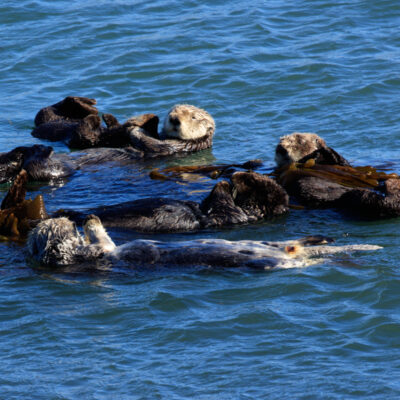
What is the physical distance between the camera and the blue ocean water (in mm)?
3848

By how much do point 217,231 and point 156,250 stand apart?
917mm

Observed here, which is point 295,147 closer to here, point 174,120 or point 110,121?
point 174,120

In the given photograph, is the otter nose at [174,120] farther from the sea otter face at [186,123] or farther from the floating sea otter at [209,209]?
the floating sea otter at [209,209]

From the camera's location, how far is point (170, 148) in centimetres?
841

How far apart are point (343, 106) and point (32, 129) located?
4085 millimetres

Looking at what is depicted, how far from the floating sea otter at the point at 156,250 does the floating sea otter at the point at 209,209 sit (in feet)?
1.72

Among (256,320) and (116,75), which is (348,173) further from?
(116,75)

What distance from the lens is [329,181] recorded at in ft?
21.3

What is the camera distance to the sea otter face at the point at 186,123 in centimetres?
840

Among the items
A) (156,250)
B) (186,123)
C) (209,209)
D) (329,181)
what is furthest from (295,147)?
(156,250)

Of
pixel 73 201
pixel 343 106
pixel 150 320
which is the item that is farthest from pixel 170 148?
pixel 150 320


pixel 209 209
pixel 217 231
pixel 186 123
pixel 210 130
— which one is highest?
pixel 186 123

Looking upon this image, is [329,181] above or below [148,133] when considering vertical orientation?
below

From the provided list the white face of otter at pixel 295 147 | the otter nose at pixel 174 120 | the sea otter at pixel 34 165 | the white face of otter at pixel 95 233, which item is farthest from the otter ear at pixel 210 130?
the white face of otter at pixel 95 233
